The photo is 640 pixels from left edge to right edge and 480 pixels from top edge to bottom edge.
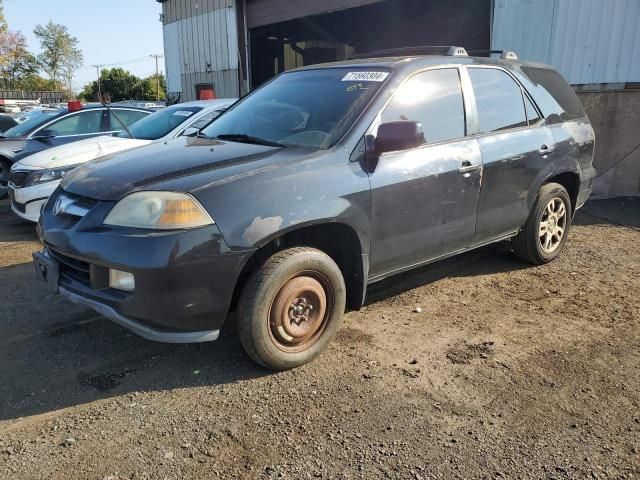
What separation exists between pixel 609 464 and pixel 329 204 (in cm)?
189

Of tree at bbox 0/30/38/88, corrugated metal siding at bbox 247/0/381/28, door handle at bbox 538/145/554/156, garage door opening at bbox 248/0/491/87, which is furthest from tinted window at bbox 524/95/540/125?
tree at bbox 0/30/38/88

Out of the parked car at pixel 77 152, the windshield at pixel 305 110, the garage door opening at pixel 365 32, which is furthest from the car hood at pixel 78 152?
the garage door opening at pixel 365 32

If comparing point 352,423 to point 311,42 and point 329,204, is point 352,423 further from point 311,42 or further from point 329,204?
point 311,42

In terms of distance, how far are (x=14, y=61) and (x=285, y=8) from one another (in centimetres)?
7001

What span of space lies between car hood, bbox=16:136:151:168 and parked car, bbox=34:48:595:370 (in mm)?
2908

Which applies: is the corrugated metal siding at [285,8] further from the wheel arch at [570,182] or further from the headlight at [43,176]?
the headlight at [43,176]

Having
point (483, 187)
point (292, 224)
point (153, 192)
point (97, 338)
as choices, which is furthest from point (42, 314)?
point (483, 187)

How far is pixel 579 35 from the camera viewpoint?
8.37 metres

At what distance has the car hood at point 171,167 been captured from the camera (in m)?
2.95

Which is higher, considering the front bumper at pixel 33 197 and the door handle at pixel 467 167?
the door handle at pixel 467 167

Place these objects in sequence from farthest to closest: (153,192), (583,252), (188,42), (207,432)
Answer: (188,42)
(583,252)
(153,192)
(207,432)

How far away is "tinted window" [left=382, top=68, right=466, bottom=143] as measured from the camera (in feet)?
11.9

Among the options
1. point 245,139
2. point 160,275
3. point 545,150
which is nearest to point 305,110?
point 245,139

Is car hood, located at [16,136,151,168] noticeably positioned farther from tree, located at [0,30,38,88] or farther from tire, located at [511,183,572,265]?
tree, located at [0,30,38,88]
